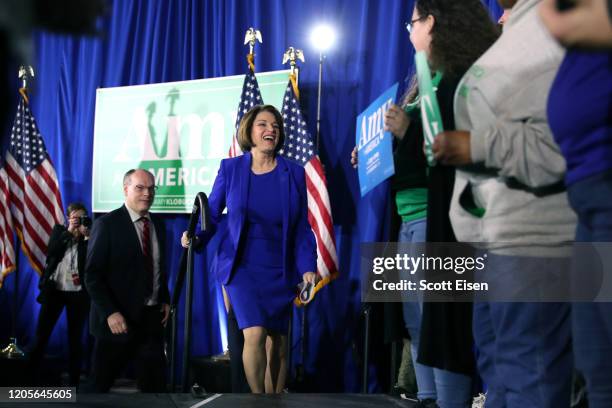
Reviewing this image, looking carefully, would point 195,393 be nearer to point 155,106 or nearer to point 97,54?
point 155,106

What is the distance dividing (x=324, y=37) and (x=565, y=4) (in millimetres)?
4147

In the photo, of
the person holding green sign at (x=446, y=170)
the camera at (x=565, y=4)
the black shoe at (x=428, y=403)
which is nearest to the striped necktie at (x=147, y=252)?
the black shoe at (x=428, y=403)

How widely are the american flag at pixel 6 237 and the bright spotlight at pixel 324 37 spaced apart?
2849 mm

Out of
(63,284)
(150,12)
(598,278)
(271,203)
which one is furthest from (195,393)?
(150,12)

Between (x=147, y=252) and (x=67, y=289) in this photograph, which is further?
(x=67, y=289)

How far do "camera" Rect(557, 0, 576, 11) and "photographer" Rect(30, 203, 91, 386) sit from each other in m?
4.47

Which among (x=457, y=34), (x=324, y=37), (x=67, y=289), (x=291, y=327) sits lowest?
(x=291, y=327)

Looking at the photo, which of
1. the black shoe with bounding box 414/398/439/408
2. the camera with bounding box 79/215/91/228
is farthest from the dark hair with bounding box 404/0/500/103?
the camera with bounding box 79/215/91/228

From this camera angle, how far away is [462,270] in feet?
5.53

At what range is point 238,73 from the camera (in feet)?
18.3

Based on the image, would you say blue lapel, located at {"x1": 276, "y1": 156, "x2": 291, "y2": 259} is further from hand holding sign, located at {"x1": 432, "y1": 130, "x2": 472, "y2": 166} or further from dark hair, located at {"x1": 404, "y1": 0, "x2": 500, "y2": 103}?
hand holding sign, located at {"x1": 432, "y1": 130, "x2": 472, "y2": 166}

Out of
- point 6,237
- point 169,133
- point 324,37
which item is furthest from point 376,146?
point 6,237

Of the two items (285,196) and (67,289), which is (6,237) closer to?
(67,289)

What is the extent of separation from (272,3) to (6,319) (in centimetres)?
379
